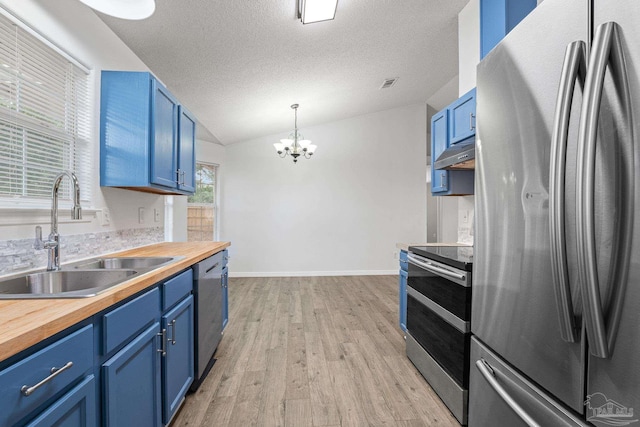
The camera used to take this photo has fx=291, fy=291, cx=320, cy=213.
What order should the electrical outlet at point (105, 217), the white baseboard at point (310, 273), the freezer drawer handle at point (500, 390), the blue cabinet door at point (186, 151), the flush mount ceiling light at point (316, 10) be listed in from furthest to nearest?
the white baseboard at point (310, 273), the blue cabinet door at point (186, 151), the flush mount ceiling light at point (316, 10), the electrical outlet at point (105, 217), the freezer drawer handle at point (500, 390)

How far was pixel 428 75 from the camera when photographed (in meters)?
4.42

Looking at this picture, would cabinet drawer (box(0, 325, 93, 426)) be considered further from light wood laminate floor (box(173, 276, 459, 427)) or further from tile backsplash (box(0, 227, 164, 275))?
light wood laminate floor (box(173, 276, 459, 427))

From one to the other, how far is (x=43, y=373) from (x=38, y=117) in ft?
4.89

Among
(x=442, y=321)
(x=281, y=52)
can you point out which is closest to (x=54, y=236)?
(x=442, y=321)

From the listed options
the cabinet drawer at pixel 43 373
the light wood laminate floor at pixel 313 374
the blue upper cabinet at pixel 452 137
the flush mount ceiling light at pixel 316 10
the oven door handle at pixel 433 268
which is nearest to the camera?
the cabinet drawer at pixel 43 373

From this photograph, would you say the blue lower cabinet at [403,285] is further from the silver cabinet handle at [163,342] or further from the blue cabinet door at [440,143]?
the silver cabinet handle at [163,342]

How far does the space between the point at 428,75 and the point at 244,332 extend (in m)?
4.35

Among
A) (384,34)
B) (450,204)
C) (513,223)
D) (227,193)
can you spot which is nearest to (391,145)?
(450,204)

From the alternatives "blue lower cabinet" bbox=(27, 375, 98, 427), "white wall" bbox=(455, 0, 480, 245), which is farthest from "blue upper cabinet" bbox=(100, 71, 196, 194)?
"white wall" bbox=(455, 0, 480, 245)

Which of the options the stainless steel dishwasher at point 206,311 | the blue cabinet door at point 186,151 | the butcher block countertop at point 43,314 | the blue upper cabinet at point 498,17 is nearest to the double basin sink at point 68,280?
the butcher block countertop at point 43,314

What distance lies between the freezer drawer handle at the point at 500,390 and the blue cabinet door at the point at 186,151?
250cm

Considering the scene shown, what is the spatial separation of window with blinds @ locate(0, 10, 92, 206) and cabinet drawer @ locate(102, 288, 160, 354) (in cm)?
84

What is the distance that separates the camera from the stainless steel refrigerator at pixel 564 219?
0.67 meters

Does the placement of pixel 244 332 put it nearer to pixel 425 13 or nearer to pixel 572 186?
pixel 572 186
